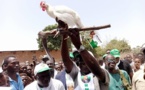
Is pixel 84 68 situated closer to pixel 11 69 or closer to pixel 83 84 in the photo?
pixel 83 84

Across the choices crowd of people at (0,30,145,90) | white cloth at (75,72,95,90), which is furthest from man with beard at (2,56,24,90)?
white cloth at (75,72,95,90)

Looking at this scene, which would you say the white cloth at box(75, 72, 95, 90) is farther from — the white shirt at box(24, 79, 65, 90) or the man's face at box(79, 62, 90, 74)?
the white shirt at box(24, 79, 65, 90)

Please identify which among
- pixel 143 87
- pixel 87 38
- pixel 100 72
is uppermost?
pixel 87 38

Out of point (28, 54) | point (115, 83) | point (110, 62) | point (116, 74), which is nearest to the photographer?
point (115, 83)

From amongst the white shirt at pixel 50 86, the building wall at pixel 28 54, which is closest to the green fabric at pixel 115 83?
the white shirt at pixel 50 86

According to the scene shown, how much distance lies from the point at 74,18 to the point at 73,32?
0.80ft

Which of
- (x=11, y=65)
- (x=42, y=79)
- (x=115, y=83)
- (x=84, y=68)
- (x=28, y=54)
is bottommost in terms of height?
(x=115, y=83)

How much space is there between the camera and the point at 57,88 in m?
4.52

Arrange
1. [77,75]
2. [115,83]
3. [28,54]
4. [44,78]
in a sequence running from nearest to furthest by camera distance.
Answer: [44,78], [77,75], [115,83], [28,54]

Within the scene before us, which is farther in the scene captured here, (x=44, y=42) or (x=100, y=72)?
(x=44, y=42)

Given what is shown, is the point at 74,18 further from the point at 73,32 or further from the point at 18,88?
the point at 18,88

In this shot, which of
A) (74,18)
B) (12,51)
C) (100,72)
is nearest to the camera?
(74,18)

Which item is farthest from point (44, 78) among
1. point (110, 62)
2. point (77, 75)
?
point (110, 62)

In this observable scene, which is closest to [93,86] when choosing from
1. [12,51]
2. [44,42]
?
[44,42]
